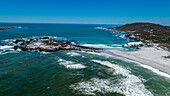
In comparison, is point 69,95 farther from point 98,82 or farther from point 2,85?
point 2,85

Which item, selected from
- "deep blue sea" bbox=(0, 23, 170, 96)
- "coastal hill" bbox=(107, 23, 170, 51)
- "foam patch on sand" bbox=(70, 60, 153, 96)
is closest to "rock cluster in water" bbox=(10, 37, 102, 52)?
"deep blue sea" bbox=(0, 23, 170, 96)

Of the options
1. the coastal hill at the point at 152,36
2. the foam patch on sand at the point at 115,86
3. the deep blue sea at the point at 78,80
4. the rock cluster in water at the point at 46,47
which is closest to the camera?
the deep blue sea at the point at 78,80

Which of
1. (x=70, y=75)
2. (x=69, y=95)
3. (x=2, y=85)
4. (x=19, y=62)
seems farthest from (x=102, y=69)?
(x=19, y=62)

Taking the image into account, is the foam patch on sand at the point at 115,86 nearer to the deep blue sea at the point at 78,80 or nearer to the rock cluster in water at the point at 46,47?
the deep blue sea at the point at 78,80

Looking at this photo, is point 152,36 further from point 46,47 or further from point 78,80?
point 78,80

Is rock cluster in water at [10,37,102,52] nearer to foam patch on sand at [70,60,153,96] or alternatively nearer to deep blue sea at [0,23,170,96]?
deep blue sea at [0,23,170,96]

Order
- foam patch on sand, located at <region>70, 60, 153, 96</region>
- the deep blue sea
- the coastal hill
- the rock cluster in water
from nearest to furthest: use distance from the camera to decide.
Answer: the deep blue sea → foam patch on sand, located at <region>70, 60, 153, 96</region> → the rock cluster in water → the coastal hill

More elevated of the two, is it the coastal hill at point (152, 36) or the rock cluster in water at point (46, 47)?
the coastal hill at point (152, 36)

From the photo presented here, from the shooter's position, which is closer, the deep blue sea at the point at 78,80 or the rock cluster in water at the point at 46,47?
the deep blue sea at the point at 78,80

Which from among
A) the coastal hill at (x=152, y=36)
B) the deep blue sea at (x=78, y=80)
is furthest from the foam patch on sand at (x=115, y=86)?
the coastal hill at (x=152, y=36)
